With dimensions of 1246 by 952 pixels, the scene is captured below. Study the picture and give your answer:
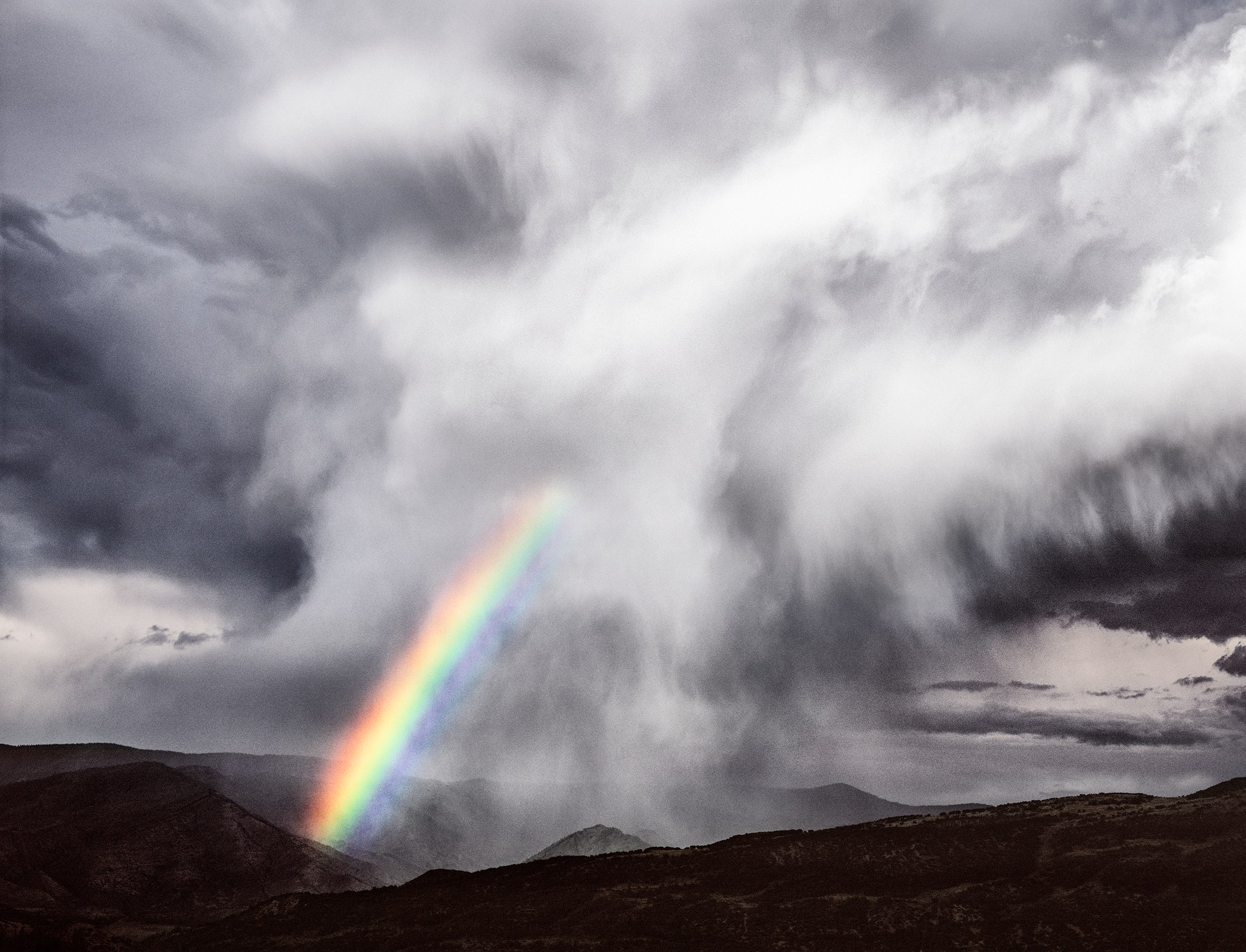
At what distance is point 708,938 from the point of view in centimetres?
11675

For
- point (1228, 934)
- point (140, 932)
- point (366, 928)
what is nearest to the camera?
point (1228, 934)

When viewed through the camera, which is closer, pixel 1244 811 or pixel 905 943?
pixel 905 943

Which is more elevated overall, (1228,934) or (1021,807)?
(1021,807)

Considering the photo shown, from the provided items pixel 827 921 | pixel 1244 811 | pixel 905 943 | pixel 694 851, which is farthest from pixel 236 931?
pixel 1244 811

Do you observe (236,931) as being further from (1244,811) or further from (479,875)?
(1244,811)

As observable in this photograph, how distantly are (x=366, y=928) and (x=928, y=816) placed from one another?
8873 cm

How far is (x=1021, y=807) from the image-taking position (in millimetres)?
145875

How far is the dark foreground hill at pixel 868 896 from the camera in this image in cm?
10406

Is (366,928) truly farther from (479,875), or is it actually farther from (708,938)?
(708,938)

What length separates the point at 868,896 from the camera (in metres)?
119

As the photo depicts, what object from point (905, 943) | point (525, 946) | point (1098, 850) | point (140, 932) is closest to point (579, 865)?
point (525, 946)

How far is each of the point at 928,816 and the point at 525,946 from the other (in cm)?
6833

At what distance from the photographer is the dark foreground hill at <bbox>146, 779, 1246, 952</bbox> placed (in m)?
104

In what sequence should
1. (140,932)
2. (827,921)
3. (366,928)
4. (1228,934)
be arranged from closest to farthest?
(1228,934) → (827,921) → (366,928) → (140,932)
